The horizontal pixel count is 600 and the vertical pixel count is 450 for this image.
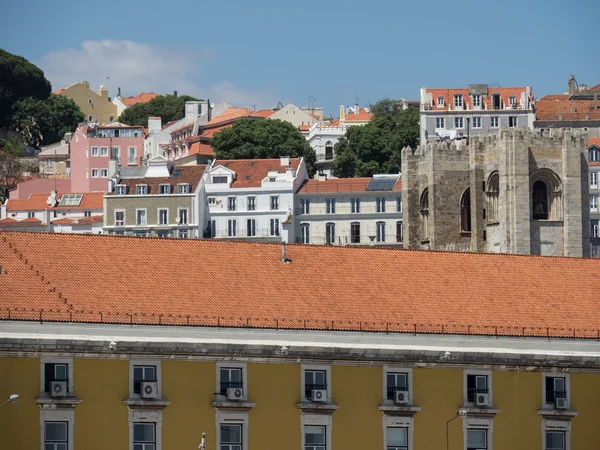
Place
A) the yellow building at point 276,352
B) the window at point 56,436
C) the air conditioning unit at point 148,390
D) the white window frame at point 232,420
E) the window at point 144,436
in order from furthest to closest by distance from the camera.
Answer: the white window frame at point 232,420 < the air conditioning unit at point 148,390 < the window at point 144,436 < the yellow building at point 276,352 < the window at point 56,436

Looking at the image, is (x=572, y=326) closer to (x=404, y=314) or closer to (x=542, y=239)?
(x=404, y=314)

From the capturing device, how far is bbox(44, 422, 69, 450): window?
62156 mm

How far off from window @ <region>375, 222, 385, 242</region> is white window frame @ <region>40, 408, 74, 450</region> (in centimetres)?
8377

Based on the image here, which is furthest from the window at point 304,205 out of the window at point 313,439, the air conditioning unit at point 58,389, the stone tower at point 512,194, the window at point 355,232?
the air conditioning unit at point 58,389

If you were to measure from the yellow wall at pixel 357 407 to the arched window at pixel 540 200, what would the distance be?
191 ft

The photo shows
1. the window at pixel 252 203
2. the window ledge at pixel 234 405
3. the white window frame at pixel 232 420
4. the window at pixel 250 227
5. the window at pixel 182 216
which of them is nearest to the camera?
the white window frame at pixel 232 420

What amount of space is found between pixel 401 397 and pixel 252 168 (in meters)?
85.2

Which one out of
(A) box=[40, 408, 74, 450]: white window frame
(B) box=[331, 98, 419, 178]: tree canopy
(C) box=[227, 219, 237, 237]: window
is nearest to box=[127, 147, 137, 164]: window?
(B) box=[331, 98, 419, 178]: tree canopy

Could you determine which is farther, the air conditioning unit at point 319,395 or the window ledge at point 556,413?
the window ledge at point 556,413

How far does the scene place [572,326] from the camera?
70.3 meters

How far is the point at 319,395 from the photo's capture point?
6556cm

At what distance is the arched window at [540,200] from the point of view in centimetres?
12338

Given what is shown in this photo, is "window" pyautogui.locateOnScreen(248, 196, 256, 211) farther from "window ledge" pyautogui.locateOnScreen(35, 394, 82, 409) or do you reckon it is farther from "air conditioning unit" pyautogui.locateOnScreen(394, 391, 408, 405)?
"window ledge" pyautogui.locateOnScreen(35, 394, 82, 409)

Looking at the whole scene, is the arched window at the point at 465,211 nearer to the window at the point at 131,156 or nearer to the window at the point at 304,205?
the window at the point at 304,205
